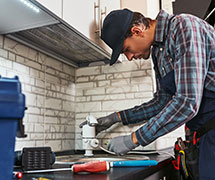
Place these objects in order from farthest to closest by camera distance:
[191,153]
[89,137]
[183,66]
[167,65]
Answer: [89,137] → [167,65] → [191,153] → [183,66]

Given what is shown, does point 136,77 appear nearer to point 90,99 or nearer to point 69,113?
point 90,99

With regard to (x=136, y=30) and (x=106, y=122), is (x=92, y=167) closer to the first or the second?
(x=136, y=30)

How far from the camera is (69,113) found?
1.97 m

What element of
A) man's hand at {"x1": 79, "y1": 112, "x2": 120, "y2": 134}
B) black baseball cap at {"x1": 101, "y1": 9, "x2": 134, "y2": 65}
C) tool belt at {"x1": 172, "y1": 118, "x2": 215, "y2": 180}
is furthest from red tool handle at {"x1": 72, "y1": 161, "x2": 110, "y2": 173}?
man's hand at {"x1": 79, "y1": 112, "x2": 120, "y2": 134}

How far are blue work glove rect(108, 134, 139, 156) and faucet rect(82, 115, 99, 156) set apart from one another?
0.29 metres

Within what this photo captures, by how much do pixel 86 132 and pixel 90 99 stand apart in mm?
379

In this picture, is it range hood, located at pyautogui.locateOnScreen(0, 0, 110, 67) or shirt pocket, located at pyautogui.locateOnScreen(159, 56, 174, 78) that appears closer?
range hood, located at pyautogui.locateOnScreen(0, 0, 110, 67)

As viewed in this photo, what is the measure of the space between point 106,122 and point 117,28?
717 millimetres

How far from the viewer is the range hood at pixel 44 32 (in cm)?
114

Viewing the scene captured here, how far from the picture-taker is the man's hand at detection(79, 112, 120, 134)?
5.78 feet

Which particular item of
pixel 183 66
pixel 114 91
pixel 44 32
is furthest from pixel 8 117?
pixel 114 91

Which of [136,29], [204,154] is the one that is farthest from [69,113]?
[204,154]

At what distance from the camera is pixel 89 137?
168 centimetres

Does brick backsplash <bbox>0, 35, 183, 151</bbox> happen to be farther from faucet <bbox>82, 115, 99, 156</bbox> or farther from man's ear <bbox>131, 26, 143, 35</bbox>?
man's ear <bbox>131, 26, 143, 35</bbox>
